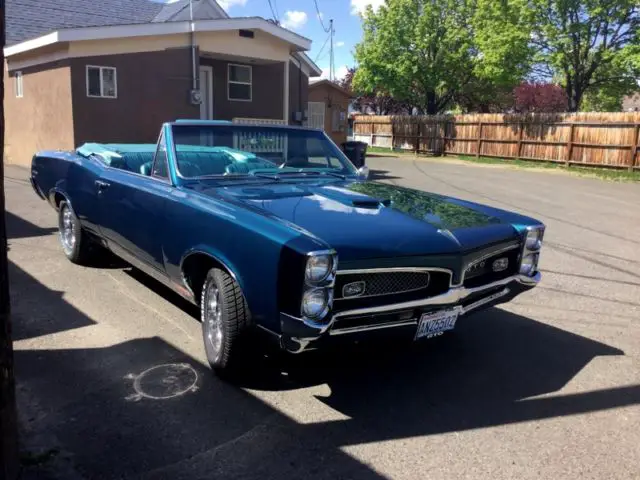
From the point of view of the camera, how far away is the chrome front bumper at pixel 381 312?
2896 mm

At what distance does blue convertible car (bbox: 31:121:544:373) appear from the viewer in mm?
2965

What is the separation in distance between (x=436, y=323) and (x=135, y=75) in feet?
43.4

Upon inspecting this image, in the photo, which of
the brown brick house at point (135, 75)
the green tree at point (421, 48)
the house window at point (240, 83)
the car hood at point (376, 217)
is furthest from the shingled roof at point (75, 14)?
the car hood at point (376, 217)

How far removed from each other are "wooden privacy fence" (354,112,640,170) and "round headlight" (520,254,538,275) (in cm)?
1884

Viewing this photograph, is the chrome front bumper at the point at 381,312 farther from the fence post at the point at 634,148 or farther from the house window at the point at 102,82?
the fence post at the point at 634,148

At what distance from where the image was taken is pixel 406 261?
10.2ft

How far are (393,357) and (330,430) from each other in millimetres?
1117

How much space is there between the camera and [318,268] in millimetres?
2854

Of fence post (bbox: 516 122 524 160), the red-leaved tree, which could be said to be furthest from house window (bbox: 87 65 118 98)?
the red-leaved tree

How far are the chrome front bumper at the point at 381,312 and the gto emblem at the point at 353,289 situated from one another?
9 centimetres

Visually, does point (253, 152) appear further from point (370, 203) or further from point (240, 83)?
point (240, 83)

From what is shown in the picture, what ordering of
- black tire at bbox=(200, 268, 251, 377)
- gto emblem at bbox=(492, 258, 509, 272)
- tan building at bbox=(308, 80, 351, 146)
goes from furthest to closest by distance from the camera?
tan building at bbox=(308, 80, 351, 146), gto emblem at bbox=(492, 258, 509, 272), black tire at bbox=(200, 268, 251, 377)

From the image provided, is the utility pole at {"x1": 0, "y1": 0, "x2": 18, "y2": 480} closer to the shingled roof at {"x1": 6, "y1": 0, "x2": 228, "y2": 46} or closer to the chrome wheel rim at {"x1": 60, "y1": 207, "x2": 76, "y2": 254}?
the chrome wheel rim at {"x1": 60, "y1": 207, "x2": 76, "y2": 254}

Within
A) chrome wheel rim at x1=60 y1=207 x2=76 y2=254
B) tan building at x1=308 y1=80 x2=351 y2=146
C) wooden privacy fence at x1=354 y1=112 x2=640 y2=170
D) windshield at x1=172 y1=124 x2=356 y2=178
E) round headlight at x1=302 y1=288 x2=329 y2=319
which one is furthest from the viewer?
tan building at x1=308 y1=80 x2=351 y2=146
